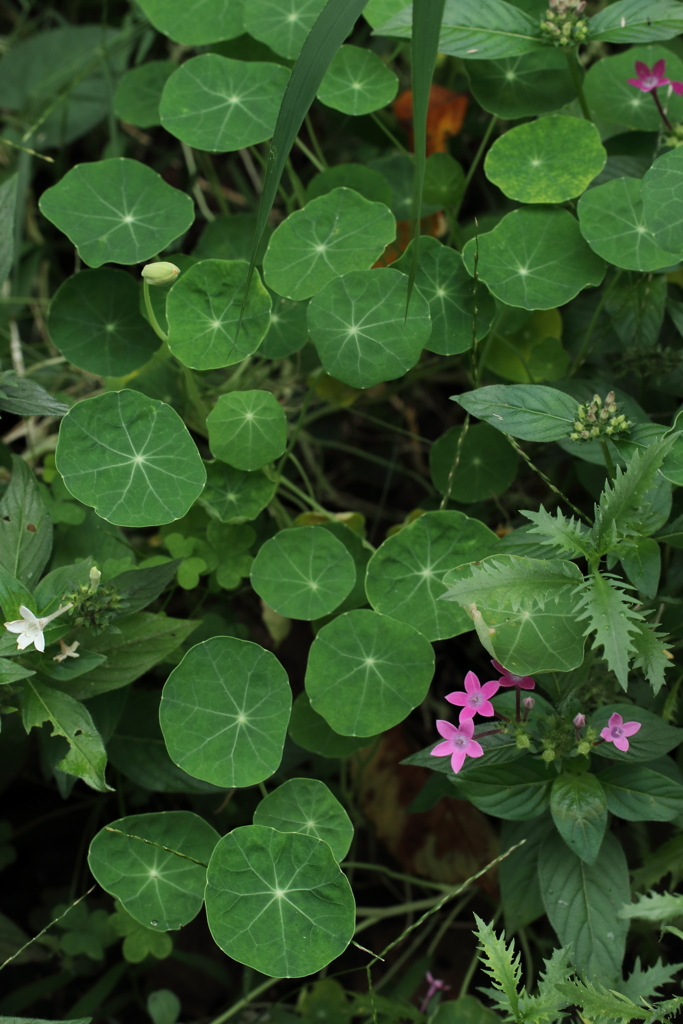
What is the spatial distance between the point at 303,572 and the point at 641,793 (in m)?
0.94

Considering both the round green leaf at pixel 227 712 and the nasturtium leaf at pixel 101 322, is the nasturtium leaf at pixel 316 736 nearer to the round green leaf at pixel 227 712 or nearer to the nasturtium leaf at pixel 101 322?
the round green leaf at pixel 227 712

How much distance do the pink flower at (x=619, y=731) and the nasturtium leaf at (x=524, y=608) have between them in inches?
5.7

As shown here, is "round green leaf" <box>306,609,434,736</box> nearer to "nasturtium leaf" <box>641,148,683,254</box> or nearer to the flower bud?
the flower bud

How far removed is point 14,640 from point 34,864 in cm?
133

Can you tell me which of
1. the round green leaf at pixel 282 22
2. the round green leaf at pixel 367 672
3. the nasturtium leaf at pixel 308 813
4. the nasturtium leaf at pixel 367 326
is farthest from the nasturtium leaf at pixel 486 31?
the nasturtium leaf at pixel 308 813

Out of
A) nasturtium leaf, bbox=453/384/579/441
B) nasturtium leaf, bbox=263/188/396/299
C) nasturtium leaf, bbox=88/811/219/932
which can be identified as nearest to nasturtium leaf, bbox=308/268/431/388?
nasturtium leaf, bbox=263/188/396/299

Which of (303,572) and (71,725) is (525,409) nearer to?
(303,572)

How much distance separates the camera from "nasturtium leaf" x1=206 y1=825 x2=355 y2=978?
1.65 m

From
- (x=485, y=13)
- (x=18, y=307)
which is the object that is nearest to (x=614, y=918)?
(x=485, y=13)

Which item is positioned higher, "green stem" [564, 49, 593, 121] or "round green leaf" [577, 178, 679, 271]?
"green stem" [564, 49, 593, 121]

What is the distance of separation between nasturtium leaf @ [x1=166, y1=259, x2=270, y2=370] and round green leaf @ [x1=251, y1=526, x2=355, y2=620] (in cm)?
49

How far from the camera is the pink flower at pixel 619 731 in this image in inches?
63.9

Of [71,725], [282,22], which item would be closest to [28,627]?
[71,725]

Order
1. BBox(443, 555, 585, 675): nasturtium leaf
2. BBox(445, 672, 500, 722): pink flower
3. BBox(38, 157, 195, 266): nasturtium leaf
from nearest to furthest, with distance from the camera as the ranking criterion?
1. BBox(443, 555, 585, 675): nasturtium leaf
2. BBox(445, 672, 500, 722): pink flower
3. BBox(38, 157, 195, 266): nasturtium leaf
